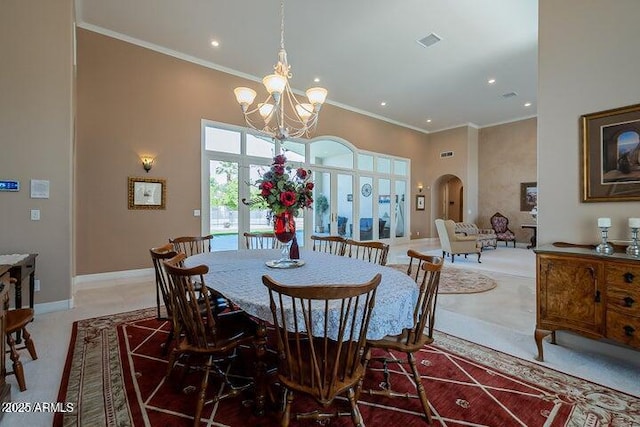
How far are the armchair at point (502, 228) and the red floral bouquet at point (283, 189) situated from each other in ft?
30.5

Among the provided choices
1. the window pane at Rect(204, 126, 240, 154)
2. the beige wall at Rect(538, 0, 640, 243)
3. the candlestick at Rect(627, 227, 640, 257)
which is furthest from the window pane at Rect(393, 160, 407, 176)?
the candlestick at Rect(627, 227, 640, 257)

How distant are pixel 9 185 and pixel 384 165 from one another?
28.1 ft

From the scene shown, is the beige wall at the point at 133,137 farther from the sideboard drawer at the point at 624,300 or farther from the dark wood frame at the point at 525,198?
the dark wood frame at the point at 525,198

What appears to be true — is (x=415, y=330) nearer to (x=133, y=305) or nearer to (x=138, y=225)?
(x=133, y=305)

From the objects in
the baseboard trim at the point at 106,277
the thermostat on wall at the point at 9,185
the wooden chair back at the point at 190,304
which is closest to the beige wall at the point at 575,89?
the wooden chair back at the point at 190,304

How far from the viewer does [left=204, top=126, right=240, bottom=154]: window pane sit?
20.0 feet

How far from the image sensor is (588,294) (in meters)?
2.33

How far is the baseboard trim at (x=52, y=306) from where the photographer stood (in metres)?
3.50

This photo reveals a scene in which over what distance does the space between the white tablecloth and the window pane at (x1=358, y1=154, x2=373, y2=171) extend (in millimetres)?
6610

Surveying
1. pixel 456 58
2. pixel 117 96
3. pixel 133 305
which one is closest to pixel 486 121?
pixel 456 58

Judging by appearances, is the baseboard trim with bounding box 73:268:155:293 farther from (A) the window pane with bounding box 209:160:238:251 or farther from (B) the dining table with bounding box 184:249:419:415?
(B) the dining table with bounding box 184:249:419:415

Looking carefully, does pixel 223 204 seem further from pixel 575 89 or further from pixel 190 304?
pixel 575 89

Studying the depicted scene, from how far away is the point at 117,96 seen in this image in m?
5.11

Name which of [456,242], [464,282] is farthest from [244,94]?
[456,242]
